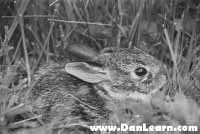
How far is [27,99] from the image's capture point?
3.71 m

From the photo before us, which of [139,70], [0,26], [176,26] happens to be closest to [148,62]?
[139,70]

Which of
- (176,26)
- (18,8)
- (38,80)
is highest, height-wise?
(18,8)

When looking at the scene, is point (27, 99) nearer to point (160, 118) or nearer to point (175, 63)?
point (160, 118)

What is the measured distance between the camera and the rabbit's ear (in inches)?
151

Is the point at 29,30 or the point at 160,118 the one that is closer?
the point at 160,118

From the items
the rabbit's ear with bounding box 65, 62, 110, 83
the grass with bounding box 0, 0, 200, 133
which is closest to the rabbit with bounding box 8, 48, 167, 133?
the rabbit's ear with bounding box 65, 62, 110, 83

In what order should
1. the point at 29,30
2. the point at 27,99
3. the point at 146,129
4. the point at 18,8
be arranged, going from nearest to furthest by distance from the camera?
the point at 146,129 → the point at 27,99 → the point at 18,8 → the point at 29,30

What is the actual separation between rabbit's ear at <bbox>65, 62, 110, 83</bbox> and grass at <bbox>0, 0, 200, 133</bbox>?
2.11 feet

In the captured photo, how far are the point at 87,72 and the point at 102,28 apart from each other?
1.26 meters

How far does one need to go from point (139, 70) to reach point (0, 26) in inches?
71.8

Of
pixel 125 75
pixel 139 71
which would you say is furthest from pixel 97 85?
pixel 139 71

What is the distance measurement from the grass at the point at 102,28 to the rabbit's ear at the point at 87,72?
0.64 metres

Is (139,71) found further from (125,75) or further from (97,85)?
(97,85)

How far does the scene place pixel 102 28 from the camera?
5.03 m
